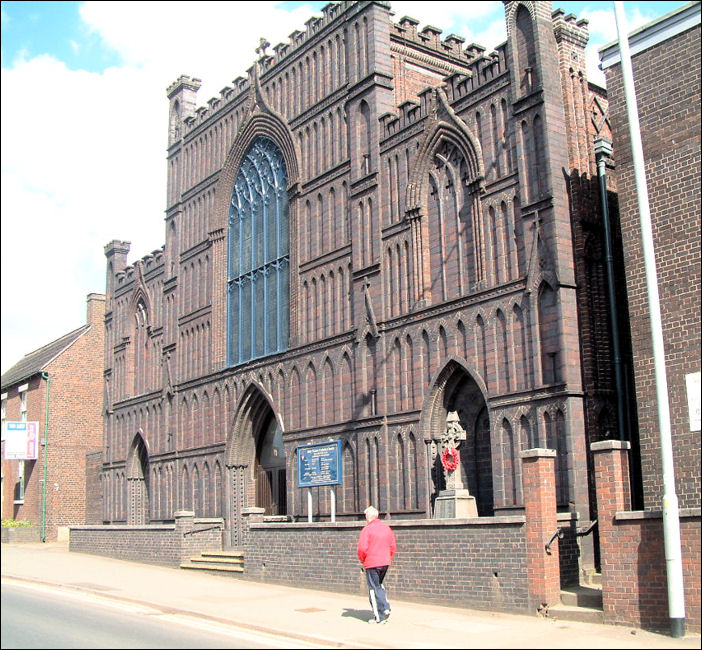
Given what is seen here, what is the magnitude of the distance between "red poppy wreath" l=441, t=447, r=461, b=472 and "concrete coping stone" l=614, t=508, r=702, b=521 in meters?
5.42

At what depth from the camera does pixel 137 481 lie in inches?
1487

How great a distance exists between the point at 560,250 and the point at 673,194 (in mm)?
3703

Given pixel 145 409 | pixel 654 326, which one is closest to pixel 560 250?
pixel 654 326

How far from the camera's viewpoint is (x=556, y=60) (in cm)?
2072

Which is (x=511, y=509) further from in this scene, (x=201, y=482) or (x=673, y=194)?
(x=201, y=482)

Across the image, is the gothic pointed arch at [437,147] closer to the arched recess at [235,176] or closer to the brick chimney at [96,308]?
the arched recess at [235,176]

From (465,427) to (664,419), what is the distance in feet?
29.5

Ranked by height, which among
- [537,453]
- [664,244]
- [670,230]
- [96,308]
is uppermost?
[96,308]

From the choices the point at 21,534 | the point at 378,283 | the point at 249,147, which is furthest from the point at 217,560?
the point at 21,534

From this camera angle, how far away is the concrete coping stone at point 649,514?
1310 cm

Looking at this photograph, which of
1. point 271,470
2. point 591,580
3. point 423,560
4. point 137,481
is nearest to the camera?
point 591,580

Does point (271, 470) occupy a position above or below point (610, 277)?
below

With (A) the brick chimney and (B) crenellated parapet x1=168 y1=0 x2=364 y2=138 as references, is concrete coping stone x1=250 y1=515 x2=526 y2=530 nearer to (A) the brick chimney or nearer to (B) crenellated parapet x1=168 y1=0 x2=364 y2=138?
(B) crenellated parapet x1=168 y1=0 x2=364 y2=138

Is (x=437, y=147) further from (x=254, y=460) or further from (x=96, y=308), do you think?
(x=96, y=308)
